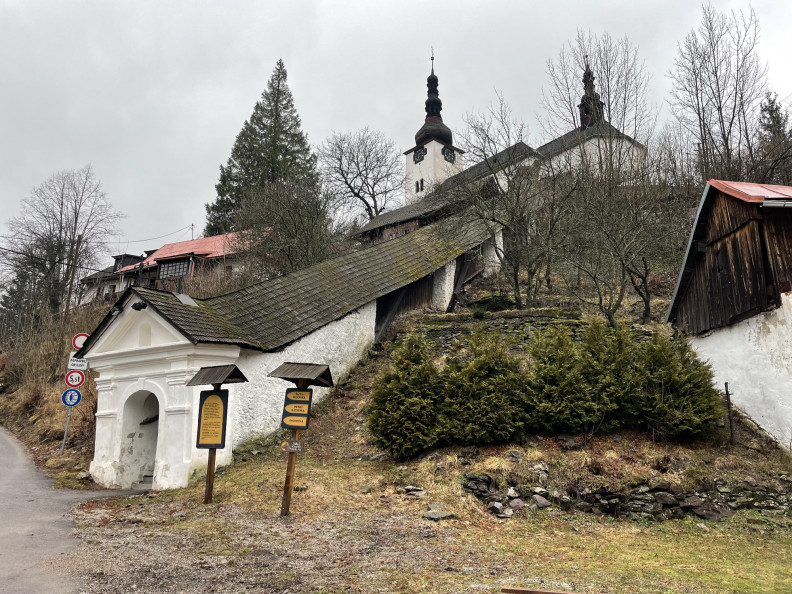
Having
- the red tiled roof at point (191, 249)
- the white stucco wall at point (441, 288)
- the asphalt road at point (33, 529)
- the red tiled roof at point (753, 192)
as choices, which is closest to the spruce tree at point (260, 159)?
the red tiled roof at point (191, 249)

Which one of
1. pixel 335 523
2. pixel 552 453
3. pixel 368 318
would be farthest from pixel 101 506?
pixel 368 318

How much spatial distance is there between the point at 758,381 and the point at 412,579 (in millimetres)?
7683

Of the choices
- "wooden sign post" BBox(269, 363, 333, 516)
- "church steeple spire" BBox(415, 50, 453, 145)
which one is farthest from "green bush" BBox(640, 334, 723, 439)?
"church steeple spire" BBox(415, 50, 453, 145)

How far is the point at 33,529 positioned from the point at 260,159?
3336cm

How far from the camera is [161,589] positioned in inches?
194

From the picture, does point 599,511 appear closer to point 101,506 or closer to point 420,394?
point 420,394

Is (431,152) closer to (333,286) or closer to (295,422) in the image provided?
(333,286)

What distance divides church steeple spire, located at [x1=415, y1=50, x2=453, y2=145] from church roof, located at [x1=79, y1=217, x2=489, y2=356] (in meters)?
30.3

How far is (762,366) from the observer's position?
30.2 ft

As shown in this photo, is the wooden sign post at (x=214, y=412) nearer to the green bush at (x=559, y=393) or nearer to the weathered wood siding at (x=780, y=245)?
the green bush at (x=559, y=393)

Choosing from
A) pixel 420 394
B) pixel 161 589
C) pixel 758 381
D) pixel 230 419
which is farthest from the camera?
pixel 230 419

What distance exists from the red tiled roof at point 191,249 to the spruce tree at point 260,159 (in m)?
0.88

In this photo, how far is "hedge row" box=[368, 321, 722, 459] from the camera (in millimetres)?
8984

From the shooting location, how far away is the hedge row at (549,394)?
8984 mm
